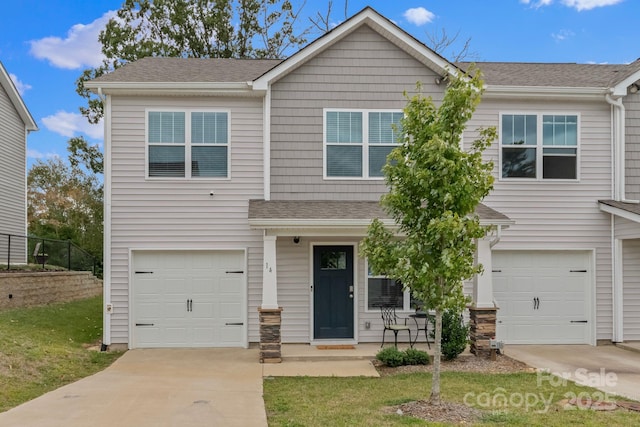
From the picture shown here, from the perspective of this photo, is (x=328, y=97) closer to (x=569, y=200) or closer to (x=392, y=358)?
(x=392, y=358)

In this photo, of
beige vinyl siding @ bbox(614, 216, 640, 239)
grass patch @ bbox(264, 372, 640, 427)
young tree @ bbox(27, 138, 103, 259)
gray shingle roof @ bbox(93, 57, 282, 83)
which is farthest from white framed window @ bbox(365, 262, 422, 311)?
young tree @ bbox(27, 138, 103, 259)

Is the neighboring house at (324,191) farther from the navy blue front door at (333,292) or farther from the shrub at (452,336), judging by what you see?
the shrub at (452,336)

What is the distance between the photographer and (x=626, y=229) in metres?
11.9

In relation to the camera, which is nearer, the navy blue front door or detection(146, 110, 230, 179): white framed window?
detection(146, 110, 230, 179): white framed window

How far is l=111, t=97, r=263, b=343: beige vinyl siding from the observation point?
11.7 metres

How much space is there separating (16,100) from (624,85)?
18.1 m

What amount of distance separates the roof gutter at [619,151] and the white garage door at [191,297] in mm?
8277

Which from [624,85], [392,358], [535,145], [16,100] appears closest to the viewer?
[392,358]

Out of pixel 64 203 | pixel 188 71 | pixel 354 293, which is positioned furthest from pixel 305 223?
pixel 64 203

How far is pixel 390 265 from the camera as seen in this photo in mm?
7227

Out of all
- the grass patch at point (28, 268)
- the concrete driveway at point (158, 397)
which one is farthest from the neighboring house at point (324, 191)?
the grass patch at point (28, 268)

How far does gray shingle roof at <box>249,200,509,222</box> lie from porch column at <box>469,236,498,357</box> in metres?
0.70

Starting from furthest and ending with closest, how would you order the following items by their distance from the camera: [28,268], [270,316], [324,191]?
[28,268] → [324,191] → [270,316]

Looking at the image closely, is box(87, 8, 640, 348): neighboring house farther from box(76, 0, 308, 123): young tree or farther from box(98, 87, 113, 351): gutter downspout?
box(76, 0, 308, 123): young tree
